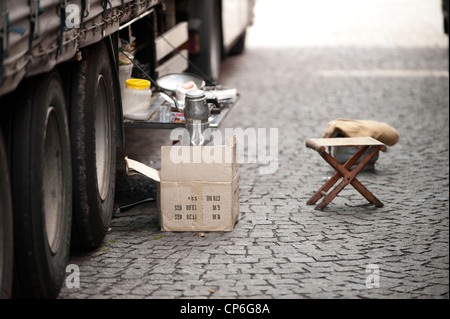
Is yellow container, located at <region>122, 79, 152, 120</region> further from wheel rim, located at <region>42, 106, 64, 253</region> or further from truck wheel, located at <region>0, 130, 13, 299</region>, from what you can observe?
truck wheel, located at <region>0, 130, 13, 299</region>

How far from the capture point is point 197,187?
21.1 ft

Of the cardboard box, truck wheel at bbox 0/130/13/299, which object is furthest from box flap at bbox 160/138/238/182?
truck wheel at bbox 0/130/13/299

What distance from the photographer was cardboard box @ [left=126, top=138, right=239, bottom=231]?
636 centimetres

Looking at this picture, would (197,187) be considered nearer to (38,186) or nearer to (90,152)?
(90,152)

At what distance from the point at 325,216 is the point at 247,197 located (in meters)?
0.87

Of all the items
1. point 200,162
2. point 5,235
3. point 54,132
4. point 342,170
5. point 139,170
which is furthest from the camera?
point 342,170

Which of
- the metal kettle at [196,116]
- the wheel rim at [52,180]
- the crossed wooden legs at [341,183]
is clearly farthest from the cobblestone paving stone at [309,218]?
the metal kettle at [196,116]

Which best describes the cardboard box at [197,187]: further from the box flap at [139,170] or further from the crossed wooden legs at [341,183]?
the crossed wooden legs at [341,183]

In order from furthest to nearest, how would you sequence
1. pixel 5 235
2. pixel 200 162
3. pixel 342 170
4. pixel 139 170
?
pixel 342 170 < pixel 139 170 < pixel 200 162 < pixel 5 235

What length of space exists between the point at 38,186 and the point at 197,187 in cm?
195

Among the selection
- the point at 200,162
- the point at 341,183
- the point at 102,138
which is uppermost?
the point at 102,138

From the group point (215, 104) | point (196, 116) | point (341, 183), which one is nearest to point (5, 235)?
point (196, 116)

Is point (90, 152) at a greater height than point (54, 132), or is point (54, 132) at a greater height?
point (54, 132)

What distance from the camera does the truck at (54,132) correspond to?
4348mm
